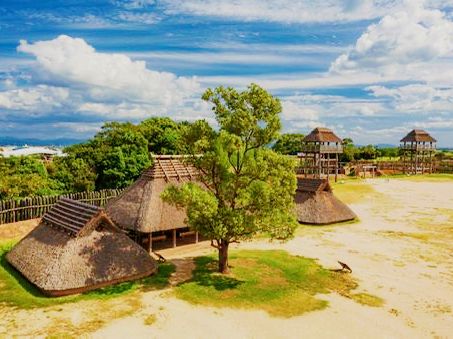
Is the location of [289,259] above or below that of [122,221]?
below

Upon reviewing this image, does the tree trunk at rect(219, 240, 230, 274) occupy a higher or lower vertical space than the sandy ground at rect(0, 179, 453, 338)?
higher

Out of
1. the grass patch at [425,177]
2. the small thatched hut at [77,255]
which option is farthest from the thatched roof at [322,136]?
the small thatched hut at [77,255]

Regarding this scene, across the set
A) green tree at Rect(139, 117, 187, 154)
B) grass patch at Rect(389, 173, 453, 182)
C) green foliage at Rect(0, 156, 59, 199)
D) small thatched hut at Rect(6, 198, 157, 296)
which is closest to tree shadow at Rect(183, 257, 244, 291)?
small thatched hut at Rect(6, 198, 157, 296)

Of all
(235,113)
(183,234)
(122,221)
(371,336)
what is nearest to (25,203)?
(122,221)

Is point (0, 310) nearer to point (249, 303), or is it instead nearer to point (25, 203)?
point (249, 303)

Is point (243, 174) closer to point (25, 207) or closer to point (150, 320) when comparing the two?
point (150, 320)

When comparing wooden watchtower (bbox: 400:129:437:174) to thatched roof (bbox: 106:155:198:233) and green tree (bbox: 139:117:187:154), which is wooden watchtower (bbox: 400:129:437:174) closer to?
green tree (bbox: 139:117:187:154)
